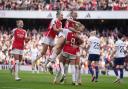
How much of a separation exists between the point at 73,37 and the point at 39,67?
1755 cm

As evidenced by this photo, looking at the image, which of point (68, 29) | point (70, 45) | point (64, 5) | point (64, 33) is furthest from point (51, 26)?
point (64, 5)

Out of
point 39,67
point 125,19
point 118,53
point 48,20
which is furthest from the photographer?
point 48,20

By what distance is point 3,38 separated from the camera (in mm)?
48062

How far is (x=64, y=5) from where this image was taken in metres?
48.4

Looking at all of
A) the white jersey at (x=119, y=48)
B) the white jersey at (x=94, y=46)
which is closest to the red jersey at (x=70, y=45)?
the white jersey at (x=94, y=46)

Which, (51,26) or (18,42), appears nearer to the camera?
(51,26)

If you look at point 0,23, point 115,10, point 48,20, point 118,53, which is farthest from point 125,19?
point 118,53

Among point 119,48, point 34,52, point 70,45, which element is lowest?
point 34,52

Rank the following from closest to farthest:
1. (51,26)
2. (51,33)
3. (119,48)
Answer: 1. (51,26)
2. (51,33)
3. (119,48)

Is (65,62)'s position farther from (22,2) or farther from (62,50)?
(22,2)

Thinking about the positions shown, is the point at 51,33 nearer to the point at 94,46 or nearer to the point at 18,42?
the point at 18,42

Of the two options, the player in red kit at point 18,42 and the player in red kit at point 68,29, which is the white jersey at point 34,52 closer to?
the player in red kit at point 18,42

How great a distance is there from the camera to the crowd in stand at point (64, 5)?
46.2 m

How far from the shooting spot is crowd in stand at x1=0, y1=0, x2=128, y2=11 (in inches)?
1817
